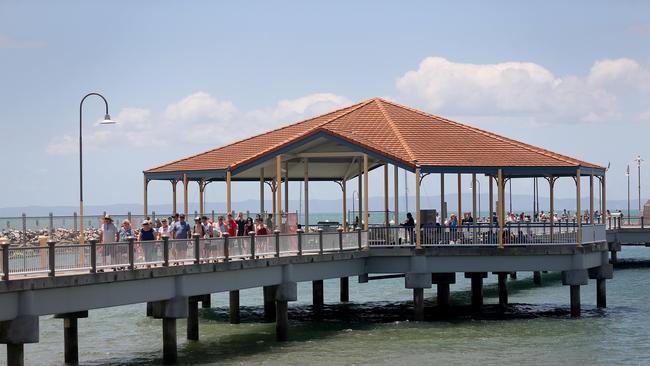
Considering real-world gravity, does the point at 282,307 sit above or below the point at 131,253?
below

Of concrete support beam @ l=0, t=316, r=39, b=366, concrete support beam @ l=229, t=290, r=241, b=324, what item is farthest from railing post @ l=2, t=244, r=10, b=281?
concrete support beam @ l=229, t=290, r=241, b=324

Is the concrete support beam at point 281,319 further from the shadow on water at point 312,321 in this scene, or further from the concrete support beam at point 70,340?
the concrete support beam at point 70,340

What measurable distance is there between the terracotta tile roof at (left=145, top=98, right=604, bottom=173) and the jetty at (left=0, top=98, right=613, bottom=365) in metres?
0.08

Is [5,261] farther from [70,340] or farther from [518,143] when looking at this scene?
[518,143]

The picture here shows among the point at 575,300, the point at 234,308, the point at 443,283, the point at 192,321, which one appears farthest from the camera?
the point at 443,283

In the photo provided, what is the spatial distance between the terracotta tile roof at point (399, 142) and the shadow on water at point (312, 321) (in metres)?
5.86

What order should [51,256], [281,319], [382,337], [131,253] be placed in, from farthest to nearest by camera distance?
[382,337] < [281,319] < [131,253] < [51,256]

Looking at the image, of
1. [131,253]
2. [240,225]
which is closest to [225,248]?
[131,253]

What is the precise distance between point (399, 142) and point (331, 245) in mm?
5736

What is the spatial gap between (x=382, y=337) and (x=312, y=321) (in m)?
6.21

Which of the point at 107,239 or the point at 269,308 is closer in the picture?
the point at 107,239

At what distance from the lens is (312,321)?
4638cm

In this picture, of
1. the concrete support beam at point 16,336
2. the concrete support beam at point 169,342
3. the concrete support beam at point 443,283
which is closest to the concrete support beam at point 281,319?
the concrete support beam at point 169,342

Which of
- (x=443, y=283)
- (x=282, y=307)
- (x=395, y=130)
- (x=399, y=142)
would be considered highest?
(x=395, y=130)
